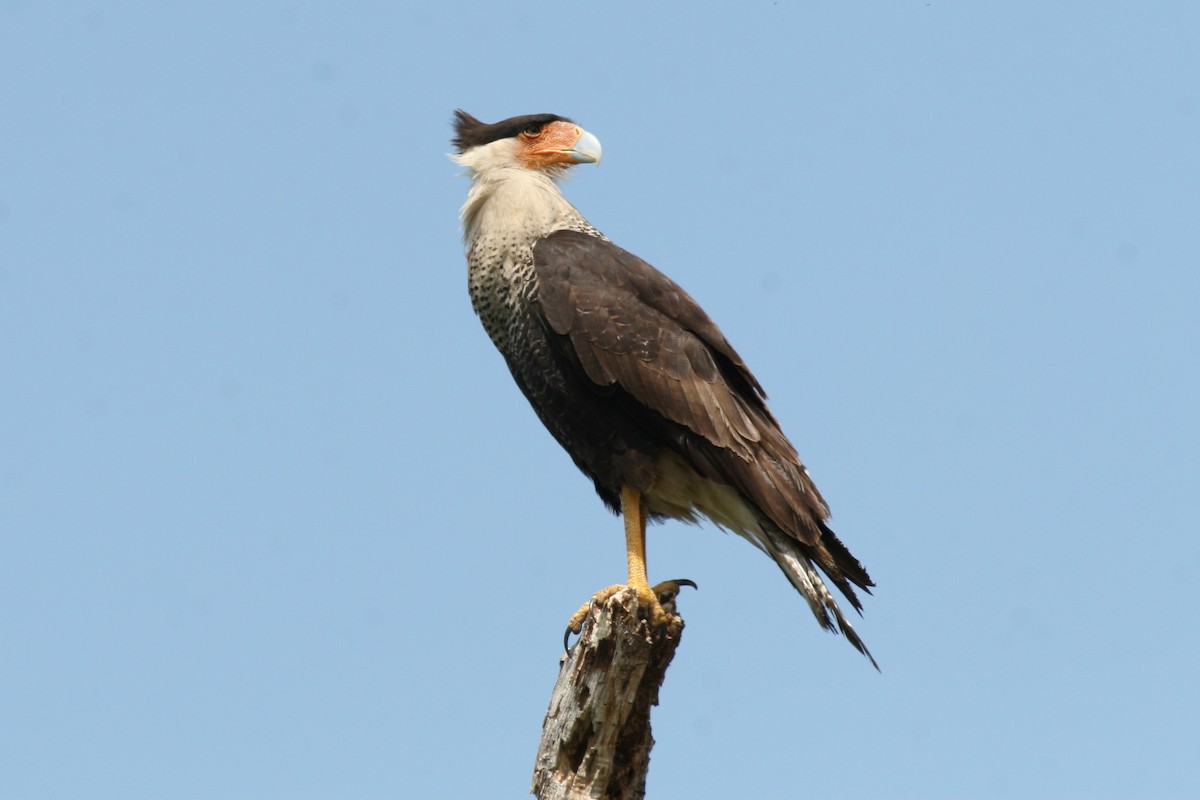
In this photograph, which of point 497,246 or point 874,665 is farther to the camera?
point 497,246

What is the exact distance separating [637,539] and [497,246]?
4.96ft

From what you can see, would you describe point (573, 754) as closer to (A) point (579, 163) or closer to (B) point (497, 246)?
(B) point (497, 246)

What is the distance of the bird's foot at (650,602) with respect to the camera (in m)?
4.95

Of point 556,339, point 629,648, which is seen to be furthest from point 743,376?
point 629,648

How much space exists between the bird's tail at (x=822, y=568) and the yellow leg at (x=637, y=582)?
49cm

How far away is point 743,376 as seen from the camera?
19.8 feet

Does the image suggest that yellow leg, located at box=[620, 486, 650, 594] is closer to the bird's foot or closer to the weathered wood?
the bird's foot

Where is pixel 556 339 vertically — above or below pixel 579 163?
below

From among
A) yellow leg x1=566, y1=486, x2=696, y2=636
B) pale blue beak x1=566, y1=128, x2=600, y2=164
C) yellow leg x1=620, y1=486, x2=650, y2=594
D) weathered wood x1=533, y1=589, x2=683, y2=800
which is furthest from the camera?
pale blue beak x1=566, y1=128, x2=600, y2=164

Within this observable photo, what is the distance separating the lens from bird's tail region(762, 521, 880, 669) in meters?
5.50

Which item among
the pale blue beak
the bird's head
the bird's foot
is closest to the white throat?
the bird's head

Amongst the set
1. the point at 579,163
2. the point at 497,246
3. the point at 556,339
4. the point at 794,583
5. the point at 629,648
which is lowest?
the point at 629,648

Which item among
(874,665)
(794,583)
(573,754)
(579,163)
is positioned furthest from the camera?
(579,163)

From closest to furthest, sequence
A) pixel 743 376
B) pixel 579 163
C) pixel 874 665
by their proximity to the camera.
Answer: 1. pixel 874 665
2. pixel 743 376
3. pixel 579 163
